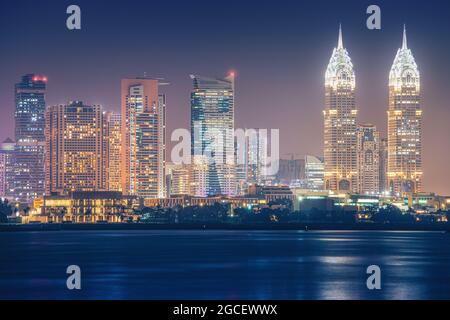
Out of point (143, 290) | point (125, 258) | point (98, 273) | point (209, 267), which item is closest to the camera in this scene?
point (143, 290)

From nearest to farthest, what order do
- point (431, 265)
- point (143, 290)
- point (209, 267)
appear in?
point (143, 290), point (209, 267), point (431, 265)
